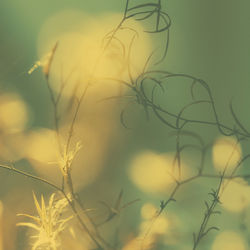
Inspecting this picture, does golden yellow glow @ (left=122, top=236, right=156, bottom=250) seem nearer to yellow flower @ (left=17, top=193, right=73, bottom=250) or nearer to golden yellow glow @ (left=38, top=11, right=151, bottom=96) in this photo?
yellow flower @ (left=17, top=193, right=73, bottom=250)

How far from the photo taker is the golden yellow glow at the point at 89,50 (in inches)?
22.6

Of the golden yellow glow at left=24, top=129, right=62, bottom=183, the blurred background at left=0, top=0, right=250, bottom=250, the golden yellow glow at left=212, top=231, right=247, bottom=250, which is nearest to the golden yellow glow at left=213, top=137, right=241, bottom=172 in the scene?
the blurred background at left=0, top=0, right=250, bottom=250

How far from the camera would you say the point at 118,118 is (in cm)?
60

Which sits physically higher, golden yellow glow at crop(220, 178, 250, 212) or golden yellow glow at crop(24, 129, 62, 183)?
golden yellow glow at crop(24, 129, 62, 183)

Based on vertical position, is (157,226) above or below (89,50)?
below

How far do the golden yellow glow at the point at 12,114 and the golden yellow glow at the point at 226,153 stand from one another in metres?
0.33

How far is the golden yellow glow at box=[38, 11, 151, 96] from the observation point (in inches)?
22.6

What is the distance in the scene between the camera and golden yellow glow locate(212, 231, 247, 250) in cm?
61

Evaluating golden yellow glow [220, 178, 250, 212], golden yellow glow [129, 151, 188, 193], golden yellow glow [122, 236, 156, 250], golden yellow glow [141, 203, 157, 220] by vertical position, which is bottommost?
golden yellow glow [122, 236, 156, 250]

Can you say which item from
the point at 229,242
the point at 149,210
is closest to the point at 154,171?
the point at 149,210

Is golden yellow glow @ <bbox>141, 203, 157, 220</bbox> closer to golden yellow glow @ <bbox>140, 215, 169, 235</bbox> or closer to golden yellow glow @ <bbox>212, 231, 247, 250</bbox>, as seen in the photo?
golden yellow glow @ <bbox>140, 215, 169, 235</bbox>

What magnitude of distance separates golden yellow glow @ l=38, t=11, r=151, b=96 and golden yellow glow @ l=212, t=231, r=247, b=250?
0.31 meters

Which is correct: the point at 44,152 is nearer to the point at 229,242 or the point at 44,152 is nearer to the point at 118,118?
the point at 118,118

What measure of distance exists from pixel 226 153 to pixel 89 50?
0.94 ft
